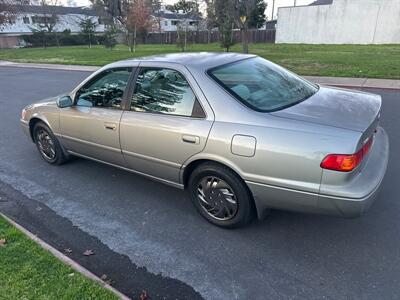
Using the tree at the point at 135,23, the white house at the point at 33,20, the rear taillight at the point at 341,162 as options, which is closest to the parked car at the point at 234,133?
the rear taillight at the point at 341,162

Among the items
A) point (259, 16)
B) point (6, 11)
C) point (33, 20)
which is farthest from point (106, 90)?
point (33, 20)

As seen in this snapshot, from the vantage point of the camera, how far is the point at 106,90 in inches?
148

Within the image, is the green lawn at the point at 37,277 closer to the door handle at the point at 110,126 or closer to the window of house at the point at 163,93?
the door handle at the point at 110,126

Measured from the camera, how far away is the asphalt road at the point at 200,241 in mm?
2395

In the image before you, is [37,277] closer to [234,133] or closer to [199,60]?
[234,133]

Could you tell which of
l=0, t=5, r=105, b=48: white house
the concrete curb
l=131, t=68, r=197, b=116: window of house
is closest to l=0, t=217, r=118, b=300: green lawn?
the concrete curb

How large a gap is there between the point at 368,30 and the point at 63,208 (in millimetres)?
30579

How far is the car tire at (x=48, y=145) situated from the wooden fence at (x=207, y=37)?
92.8 feet

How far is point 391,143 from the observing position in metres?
4.81

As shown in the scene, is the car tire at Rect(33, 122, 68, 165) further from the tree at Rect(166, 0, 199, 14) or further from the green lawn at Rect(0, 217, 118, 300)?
the tree at Rect(166, 0, 199, 14)

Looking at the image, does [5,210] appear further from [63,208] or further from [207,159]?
[207,159]

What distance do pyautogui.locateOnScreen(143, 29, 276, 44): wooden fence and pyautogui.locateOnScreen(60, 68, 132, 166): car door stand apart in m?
28.7

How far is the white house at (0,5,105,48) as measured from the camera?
47.2m

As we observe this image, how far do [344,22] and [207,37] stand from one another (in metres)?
15.7
